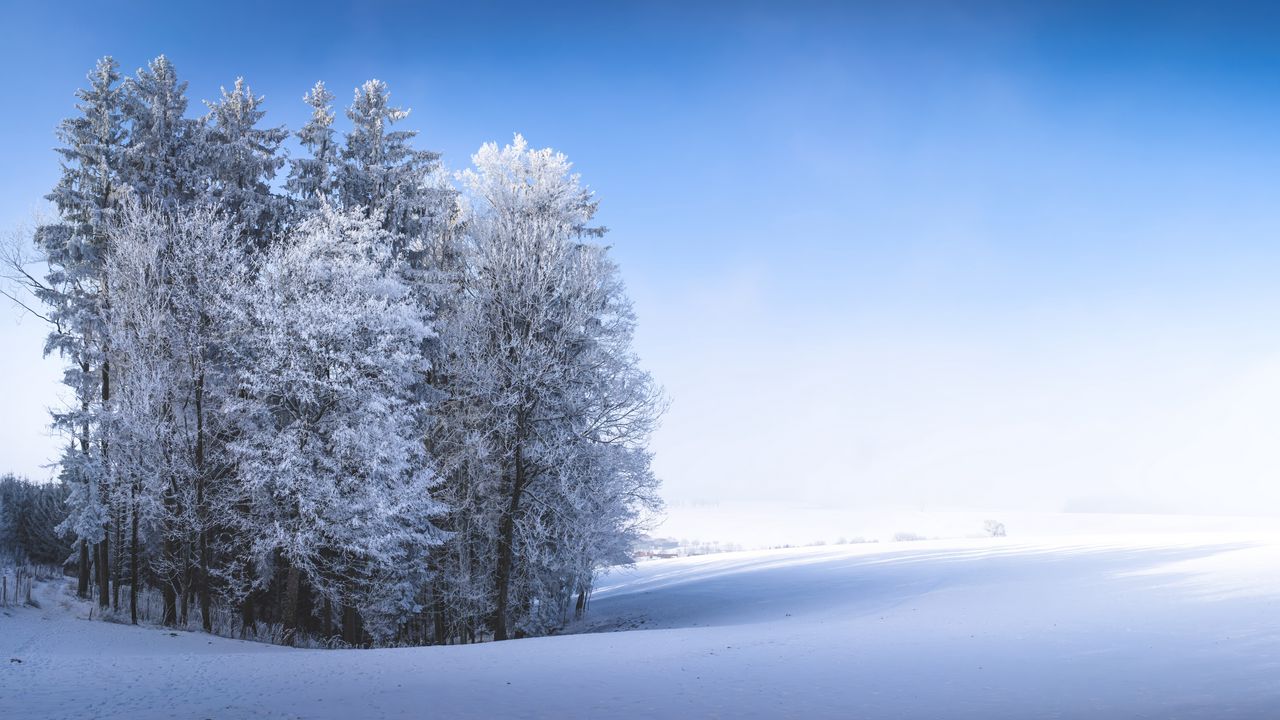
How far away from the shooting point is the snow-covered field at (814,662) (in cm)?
987

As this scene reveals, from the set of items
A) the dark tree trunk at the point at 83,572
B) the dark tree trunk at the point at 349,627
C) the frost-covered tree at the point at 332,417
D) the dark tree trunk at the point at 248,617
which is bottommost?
the dark tree trunk at the point at 349,627

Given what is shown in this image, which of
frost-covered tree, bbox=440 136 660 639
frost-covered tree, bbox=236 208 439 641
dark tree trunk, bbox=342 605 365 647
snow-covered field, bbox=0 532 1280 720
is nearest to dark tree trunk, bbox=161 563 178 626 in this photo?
snow-covered field, bbox=0 532 1280 720

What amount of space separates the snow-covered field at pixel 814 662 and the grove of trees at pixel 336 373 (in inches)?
154

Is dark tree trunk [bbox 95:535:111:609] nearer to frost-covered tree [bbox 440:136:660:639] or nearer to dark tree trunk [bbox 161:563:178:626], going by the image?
dark tree trunk [bbox 161:563:178:626]

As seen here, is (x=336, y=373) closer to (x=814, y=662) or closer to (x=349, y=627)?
(x=349, y=627)

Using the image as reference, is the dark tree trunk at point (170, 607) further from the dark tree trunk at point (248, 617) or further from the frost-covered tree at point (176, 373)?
the dark tree trunk at point (248, 617)

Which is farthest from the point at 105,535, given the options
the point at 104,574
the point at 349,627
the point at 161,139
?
the point at 161,139

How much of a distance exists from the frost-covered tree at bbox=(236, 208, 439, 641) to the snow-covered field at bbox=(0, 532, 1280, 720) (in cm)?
350

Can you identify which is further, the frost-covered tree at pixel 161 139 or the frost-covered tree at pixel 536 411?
the frost-covered tree at pixel 161 139

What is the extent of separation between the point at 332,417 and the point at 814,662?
1508 centimetres

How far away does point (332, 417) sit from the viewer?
2141 cm

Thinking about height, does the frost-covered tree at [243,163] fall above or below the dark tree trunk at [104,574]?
above

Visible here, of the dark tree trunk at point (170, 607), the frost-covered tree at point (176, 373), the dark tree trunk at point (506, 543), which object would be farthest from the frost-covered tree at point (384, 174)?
the dark tree trunk at point (170, 607)

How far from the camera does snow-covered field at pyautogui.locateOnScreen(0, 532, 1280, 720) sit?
9867 millimetres
